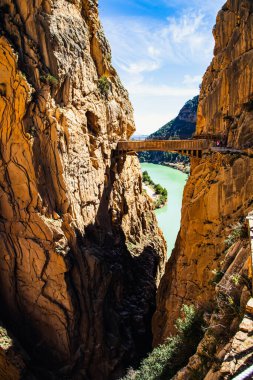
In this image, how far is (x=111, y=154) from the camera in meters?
23.9

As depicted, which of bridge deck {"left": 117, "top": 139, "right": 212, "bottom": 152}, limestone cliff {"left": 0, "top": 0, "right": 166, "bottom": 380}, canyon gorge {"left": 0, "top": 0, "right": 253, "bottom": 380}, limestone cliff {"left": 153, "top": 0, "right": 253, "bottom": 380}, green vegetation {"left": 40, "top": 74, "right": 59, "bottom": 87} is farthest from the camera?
bridge deck {"left": 117, "top": 139, "right": 212, "bottom": 152}

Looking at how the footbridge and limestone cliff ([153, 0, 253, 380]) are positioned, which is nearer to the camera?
limestone cliff ([153, 0, 253, 380])

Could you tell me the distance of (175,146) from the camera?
68.4ft

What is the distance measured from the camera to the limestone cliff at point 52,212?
16797 millimetres

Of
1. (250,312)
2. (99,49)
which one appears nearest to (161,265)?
(99,49)

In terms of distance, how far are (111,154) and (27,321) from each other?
41.2ft

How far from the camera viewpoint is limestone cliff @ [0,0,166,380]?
1680 cm

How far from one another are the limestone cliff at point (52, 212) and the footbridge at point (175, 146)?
4.79m

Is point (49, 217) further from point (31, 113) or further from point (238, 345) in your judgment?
point (238, 345)

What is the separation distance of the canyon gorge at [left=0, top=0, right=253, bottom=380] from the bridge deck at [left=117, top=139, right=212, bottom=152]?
83 centimetres

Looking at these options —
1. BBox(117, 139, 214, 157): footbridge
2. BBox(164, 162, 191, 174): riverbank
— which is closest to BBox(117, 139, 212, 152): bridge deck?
BBox(117, 139, 214, 157): footbridge

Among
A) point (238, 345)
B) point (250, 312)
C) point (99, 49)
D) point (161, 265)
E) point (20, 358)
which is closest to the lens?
point (238, 345)

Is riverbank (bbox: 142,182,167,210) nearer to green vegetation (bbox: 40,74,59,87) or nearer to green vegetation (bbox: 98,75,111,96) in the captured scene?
green vegetation (bbox: 98,75,111,96)

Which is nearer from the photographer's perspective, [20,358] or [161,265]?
[20,358]
